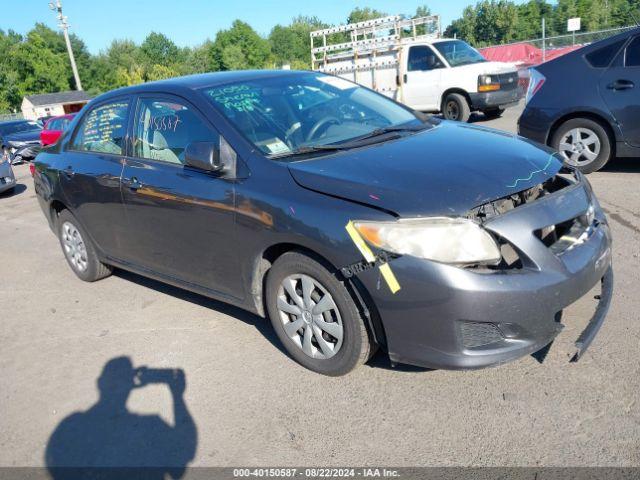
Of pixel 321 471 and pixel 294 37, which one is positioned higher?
pixel 294 37

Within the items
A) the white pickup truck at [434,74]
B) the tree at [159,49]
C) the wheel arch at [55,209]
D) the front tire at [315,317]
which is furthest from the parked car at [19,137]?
the tree at [159,49]

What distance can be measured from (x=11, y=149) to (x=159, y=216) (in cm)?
1768

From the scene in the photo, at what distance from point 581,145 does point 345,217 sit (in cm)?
511

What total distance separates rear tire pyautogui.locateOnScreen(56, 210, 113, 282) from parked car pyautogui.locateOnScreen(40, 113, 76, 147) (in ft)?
43.9

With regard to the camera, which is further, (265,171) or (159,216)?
(159,216)

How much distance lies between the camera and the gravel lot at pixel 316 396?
260cm

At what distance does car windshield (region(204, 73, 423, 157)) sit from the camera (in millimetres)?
3492

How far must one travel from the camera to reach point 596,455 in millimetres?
2434

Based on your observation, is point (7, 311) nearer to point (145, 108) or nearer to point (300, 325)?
point (145, 108)

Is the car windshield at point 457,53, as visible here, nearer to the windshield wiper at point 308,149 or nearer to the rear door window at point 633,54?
the rear door window at point 633,54

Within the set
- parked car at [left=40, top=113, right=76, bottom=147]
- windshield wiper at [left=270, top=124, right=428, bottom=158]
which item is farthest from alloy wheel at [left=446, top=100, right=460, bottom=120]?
parked car at [left=40, top=113, right=76, bottom=147]

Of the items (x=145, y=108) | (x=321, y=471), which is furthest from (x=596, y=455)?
(x=145, y=108)

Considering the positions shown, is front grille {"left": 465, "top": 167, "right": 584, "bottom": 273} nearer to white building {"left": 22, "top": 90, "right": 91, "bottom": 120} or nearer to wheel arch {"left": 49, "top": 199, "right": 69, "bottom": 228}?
wheel arch {"left": 49, "top": 199, "right": 69, "bottom": 228}

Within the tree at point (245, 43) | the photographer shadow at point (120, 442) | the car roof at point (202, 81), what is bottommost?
the photographer shadow at point (120, 442)
